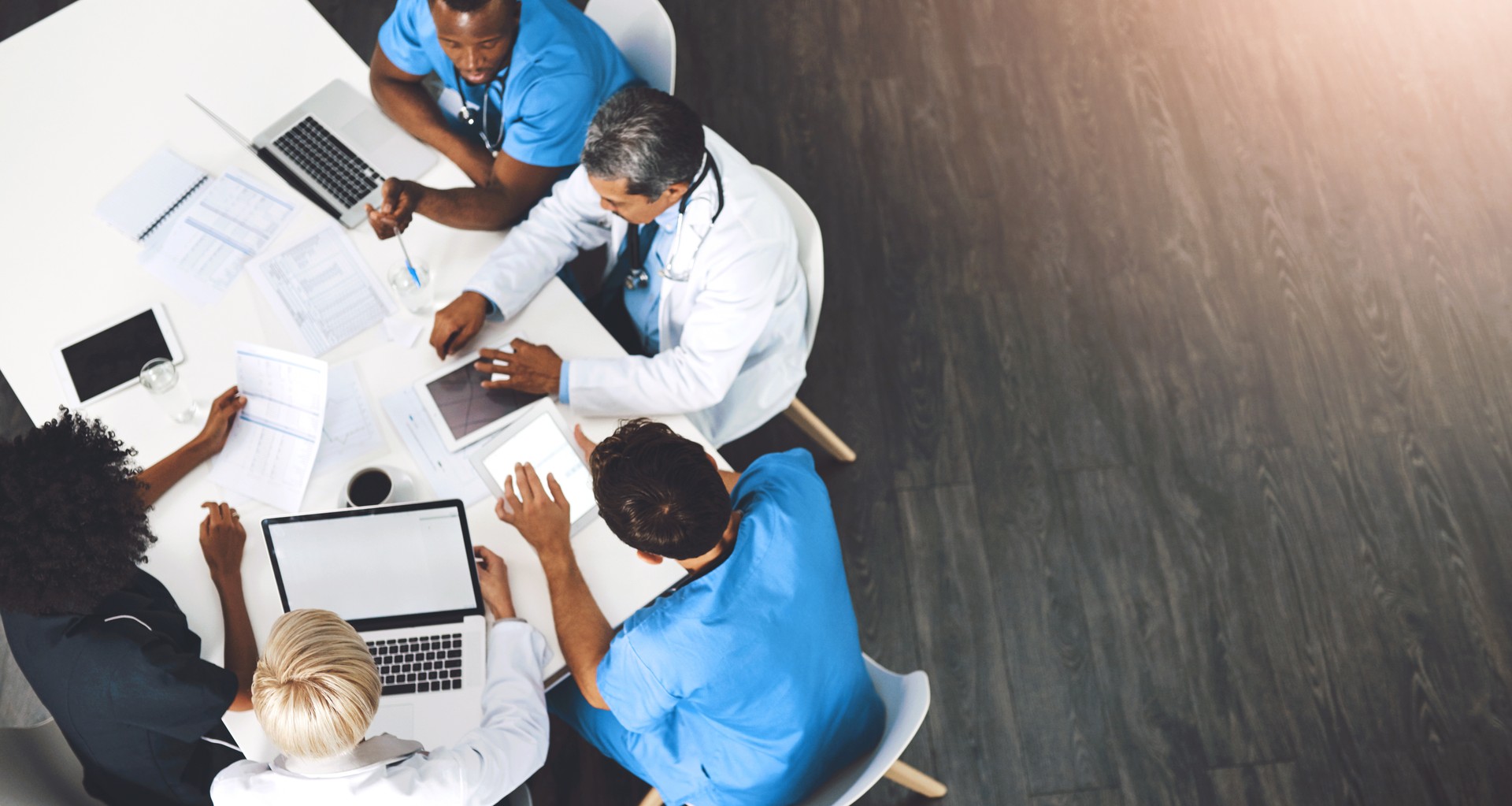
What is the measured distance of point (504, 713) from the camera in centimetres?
154

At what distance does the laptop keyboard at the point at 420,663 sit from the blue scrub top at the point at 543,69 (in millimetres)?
1027

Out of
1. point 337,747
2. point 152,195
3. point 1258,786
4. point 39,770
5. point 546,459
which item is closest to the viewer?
point 337,747

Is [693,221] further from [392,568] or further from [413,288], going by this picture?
[392,568]

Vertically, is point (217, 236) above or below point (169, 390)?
above

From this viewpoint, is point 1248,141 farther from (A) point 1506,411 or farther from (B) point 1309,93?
(A) point 1506,411

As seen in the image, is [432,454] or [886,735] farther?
[432,454]

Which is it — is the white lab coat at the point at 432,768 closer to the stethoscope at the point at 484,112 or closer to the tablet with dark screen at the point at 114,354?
the tablet with dark screen at the point at 114,354

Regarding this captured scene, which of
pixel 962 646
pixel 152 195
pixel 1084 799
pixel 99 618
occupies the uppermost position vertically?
pixel 152 195

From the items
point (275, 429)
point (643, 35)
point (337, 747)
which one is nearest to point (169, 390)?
point (275, 429)

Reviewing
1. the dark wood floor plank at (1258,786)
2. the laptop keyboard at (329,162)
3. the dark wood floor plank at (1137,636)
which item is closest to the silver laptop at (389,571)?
the laptop keyboard at (329,162)

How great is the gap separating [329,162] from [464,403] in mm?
650

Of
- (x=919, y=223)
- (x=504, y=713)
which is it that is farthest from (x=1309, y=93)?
(x=504, y=713)

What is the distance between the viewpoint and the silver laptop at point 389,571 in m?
1.64

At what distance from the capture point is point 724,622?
1396 millimetres
